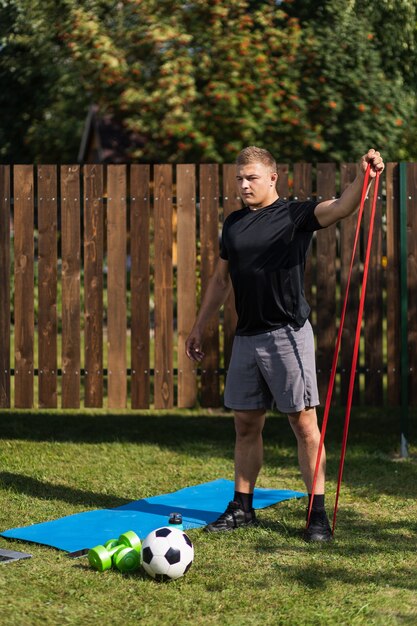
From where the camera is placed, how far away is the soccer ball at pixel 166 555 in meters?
4.48

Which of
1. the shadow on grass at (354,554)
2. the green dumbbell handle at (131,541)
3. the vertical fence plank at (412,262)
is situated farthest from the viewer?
the vertical fence plank at (412,262)

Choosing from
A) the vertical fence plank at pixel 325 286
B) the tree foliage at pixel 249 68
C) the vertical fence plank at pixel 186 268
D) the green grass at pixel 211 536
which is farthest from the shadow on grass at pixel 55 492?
the tree foliage at pixel 249 68

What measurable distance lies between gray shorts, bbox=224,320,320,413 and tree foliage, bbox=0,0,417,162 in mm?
7980

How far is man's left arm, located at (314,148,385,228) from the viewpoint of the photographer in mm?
4898

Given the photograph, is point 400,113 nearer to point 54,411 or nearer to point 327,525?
point 54,411

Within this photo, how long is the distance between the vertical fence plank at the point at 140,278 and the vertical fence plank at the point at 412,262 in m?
1.91

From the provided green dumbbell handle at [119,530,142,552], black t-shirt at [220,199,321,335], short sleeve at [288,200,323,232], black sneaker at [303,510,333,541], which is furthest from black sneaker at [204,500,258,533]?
short sleeve at [288,200,323,232]

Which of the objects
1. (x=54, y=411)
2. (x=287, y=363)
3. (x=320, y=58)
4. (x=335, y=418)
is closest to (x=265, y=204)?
(x=287, y=363)

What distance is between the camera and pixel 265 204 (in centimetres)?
536

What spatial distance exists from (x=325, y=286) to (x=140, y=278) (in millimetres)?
1371

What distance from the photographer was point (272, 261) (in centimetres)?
527

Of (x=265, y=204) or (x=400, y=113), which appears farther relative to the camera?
(x=400, y=113)

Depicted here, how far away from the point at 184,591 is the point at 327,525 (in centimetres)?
115

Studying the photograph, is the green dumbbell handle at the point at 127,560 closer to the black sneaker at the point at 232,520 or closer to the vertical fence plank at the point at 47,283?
the black sneaker at the point at 232,520
